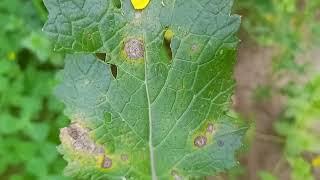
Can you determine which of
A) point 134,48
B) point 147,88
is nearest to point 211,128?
point 147,88

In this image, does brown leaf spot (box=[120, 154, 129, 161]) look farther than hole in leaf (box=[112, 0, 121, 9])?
Yes

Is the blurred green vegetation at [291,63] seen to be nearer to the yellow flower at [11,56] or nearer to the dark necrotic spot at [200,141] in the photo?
the dark necrotic spot at [200,141]

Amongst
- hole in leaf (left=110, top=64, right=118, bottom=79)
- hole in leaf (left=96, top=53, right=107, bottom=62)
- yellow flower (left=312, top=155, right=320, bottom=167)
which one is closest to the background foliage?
yellow flower (left=312, top=155, right=320, bottom=167)

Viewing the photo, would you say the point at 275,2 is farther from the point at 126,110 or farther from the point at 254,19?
the point at 126,110

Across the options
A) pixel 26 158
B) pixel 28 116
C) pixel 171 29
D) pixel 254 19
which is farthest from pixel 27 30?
pixel 171 29

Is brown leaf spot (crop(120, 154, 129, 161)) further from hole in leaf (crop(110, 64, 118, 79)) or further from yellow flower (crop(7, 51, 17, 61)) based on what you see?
yellow flower (crop(7, 51, 17, 61))

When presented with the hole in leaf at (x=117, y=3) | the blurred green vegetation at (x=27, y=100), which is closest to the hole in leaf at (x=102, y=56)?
the hole in leaf at (x=117, y=3)
